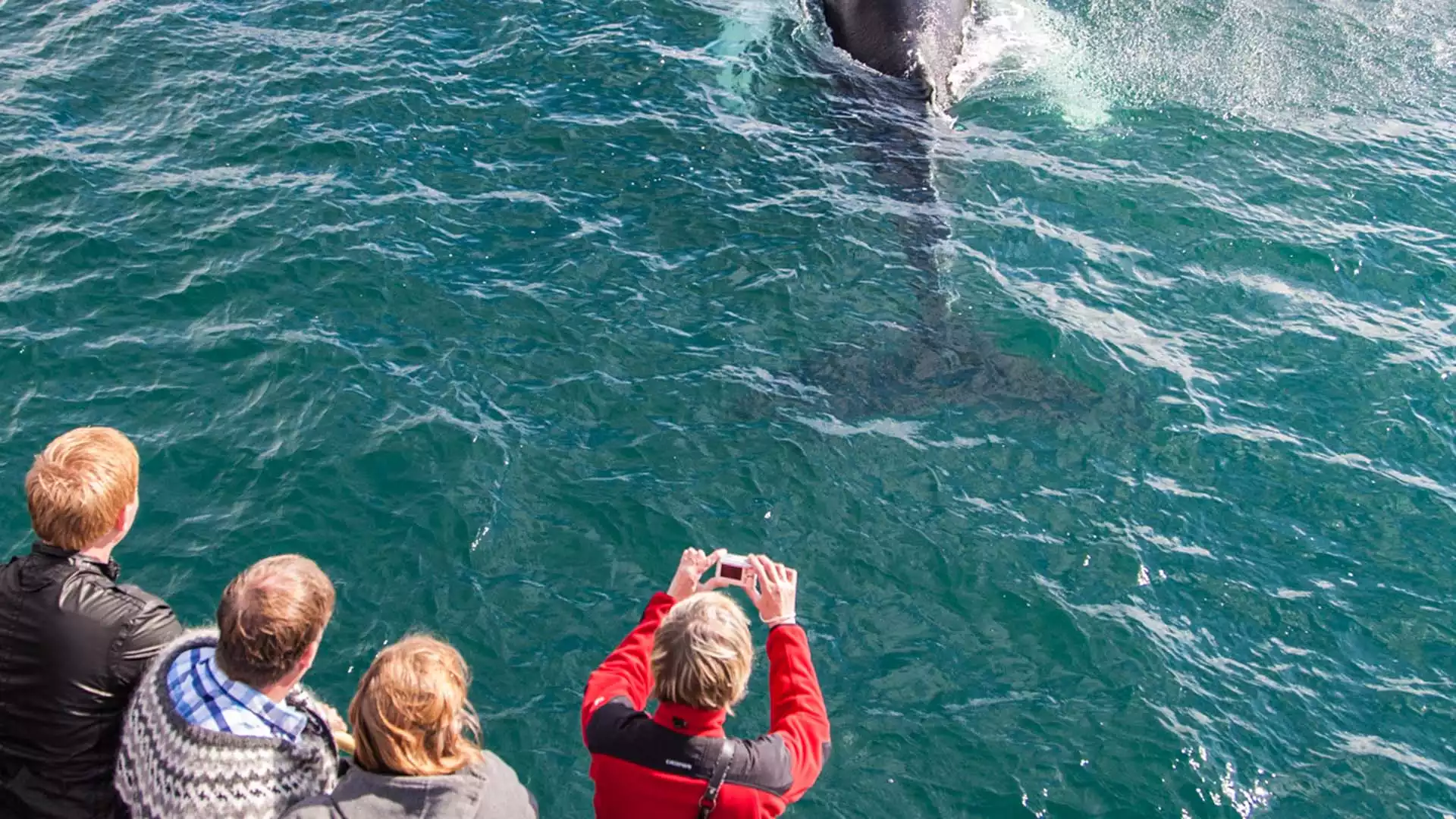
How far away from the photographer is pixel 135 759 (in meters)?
4.23

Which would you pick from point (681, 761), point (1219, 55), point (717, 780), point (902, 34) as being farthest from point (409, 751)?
point (1219, 55)

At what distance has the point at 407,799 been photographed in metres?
3.83

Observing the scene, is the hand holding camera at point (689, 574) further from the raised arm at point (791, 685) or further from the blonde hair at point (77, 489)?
the blonde hair at point (77, 489)

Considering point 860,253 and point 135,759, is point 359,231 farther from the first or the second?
point 135,759

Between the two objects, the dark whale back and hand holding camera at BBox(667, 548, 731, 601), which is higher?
the dark whale back

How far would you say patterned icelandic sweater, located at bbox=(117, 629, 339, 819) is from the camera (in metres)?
4.11

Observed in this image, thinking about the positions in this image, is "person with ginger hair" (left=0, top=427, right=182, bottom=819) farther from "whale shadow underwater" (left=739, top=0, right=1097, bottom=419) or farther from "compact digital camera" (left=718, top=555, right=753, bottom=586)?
"whale shadow underwater" (left=739, top=0, right=1097, bottom=419)

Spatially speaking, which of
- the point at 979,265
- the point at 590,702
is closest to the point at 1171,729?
the point at 590,702

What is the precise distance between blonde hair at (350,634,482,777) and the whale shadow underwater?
5835mm

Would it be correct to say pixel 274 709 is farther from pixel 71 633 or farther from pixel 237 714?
pixel 71 633

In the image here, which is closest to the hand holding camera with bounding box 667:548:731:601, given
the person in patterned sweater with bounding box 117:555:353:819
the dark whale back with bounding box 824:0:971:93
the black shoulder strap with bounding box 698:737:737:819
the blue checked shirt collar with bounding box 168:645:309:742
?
the black shoulder strap with bounding box 698:737:737:819

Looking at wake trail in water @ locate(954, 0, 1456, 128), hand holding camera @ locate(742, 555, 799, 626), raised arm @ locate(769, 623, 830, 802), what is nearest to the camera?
raised arm @ locate(769, 623, 830, 802)

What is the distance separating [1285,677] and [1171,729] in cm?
103

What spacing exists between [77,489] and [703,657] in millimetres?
2584
